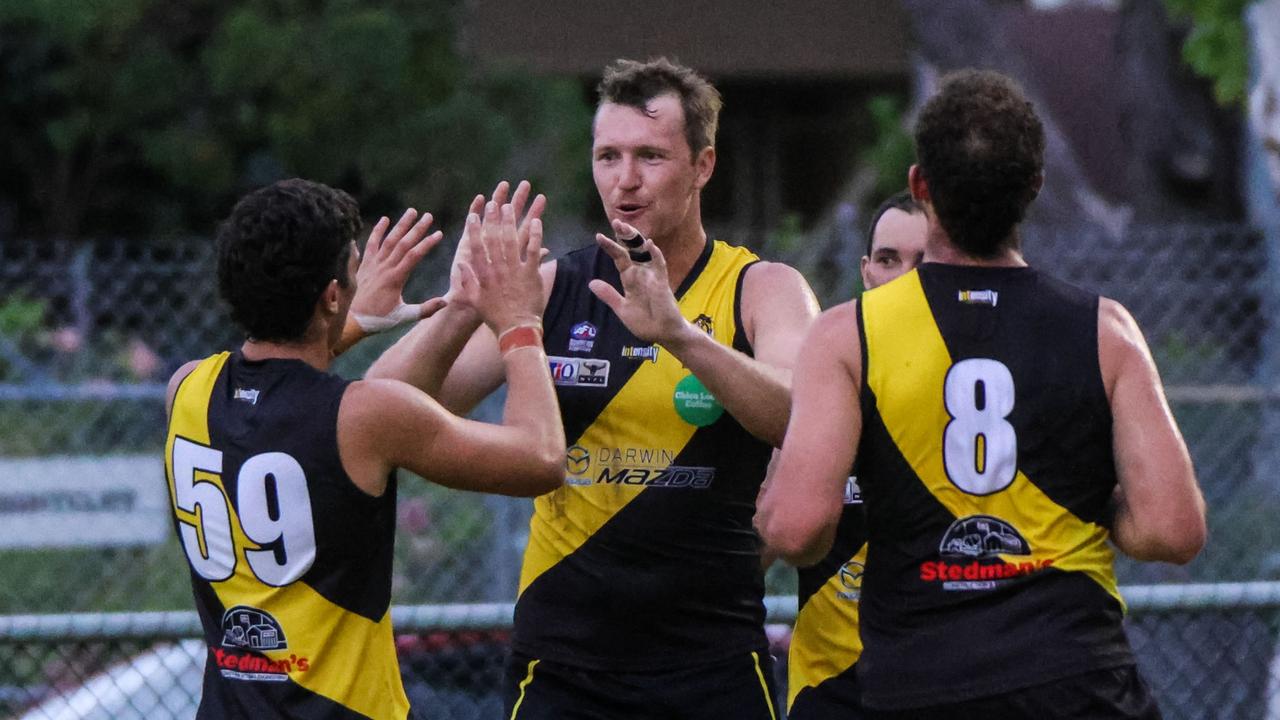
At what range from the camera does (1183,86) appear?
1453cm

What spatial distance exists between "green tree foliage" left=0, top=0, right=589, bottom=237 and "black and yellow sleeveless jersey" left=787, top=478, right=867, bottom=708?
10.6m

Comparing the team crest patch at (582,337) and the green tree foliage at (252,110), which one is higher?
the team crest patch at (582,337)

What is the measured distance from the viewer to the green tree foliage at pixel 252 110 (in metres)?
14.7

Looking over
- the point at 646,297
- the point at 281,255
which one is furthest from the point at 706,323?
the point at 281,255

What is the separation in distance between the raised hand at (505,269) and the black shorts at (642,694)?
37.4 inches

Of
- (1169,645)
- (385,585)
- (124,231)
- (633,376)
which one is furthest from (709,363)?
(124,231)

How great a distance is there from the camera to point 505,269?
362 cm

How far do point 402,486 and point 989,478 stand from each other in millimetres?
4541

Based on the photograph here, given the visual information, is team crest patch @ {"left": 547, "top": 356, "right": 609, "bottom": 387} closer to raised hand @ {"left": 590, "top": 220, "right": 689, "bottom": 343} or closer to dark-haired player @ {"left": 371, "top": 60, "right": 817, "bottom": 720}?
dark-haired player @ {"left": 371, "top": 60, "right": 817, "bottom": 720}

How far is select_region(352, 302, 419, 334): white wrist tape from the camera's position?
3.90 m

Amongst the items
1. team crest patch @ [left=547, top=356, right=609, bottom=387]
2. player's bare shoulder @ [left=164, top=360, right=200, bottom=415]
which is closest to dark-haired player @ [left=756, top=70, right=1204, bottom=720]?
team crest patch @ [left=547, top=356, right=609, bottom=387]

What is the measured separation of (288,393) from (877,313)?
1190 mm

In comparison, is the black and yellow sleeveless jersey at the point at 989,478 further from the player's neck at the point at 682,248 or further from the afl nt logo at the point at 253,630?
the afl nt logo at the point at 253,630

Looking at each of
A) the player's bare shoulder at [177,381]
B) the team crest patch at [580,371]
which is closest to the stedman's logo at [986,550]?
the team crest patch at [580,371]
